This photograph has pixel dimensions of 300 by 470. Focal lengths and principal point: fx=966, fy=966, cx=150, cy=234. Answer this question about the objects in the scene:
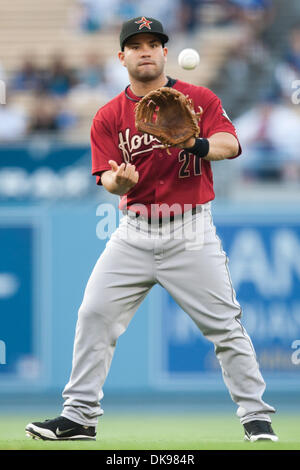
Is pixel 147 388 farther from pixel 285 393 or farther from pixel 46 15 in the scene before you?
pixel 46 15

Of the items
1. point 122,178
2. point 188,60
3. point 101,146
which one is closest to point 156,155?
point 101,146

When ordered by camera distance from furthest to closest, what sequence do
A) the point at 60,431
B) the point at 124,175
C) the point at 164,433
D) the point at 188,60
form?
the point at 164,433, the point at 188,60, the point at 60,431, the point at 124,175

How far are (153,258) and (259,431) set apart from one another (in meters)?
0.96

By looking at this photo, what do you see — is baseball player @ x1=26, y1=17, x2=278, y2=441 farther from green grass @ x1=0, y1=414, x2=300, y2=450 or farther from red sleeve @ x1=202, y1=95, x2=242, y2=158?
green grass @ x1=0, y1=414, x2=300, y2=450

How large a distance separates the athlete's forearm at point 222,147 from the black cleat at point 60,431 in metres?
1.42

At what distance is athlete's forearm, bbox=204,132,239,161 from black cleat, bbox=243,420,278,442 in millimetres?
1255

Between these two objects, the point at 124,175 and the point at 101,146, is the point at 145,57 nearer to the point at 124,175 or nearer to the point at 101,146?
the point at 101,146

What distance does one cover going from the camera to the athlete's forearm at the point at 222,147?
4461 mm

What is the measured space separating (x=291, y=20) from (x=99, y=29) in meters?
2.33

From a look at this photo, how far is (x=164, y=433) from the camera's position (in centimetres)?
614

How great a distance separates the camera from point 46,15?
12.4m

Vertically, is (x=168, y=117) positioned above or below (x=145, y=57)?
below

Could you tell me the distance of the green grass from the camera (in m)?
4.22

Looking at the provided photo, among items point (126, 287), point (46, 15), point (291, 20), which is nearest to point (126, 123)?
point (126, 287)
